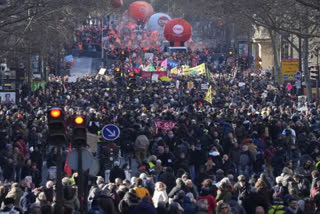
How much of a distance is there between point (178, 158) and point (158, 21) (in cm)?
8668

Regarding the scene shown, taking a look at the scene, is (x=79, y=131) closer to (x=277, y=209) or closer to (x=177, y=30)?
(x=277, y=209)

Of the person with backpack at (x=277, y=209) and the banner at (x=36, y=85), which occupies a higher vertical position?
the banner at (x=36, y=85)

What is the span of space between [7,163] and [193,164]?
16.1 feet

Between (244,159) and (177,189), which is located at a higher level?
(177,189)

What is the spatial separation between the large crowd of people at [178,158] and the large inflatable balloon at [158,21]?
2340 inches

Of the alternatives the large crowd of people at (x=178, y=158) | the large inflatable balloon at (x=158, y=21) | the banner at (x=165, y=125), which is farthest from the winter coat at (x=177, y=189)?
the large inflatable balloon at (x=158, y=21)

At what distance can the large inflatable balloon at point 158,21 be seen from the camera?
108m

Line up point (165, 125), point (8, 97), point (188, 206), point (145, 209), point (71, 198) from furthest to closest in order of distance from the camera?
point (8, 97), point (165, 125), point (71, 198), point (188, 206), point (145, 209)

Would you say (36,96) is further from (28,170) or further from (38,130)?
(28,170)

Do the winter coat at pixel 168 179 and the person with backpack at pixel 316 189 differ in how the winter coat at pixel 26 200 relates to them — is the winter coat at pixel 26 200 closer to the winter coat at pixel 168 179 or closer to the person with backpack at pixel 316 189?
the winter coat at pixel 168 179

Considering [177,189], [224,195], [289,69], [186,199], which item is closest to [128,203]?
[186,199]

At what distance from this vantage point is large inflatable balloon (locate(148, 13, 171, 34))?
355 feet

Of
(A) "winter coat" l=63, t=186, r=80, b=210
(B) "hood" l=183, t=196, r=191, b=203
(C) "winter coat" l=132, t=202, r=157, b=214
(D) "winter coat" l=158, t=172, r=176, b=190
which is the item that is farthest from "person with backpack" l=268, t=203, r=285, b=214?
(D) "winter coat" l=158, t=172, r=176, b=190

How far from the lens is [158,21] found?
10894 cm
